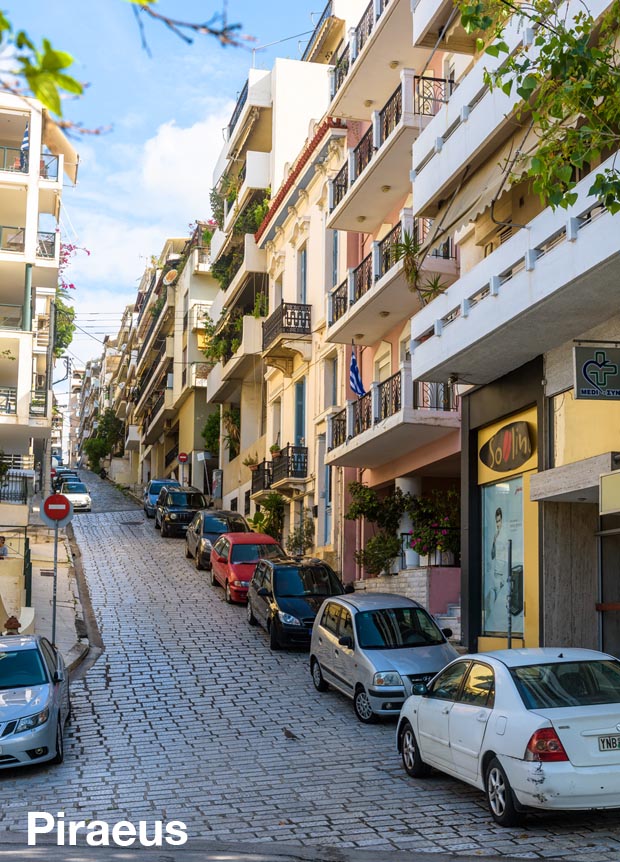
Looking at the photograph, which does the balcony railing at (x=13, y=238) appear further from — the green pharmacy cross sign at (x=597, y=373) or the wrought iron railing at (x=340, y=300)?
the green pharmacy cross sign at (x=597, y=373)

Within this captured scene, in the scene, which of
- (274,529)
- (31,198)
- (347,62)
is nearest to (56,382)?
(31,198)

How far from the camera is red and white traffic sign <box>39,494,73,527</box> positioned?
18406 millimetres

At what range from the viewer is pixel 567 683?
9727 millimetres

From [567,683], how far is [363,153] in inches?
689

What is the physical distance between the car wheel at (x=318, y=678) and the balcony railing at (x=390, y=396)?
6.24 m

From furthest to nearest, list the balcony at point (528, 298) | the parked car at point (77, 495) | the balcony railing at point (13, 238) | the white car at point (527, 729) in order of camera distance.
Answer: the parked car at point (77, 495) < the balcony railing at point (13, 238) < the balcony at point (528, 298) < the white car at point (527, 729)

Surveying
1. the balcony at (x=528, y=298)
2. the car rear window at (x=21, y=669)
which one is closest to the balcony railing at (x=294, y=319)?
the balcony at (x=528, y=298)

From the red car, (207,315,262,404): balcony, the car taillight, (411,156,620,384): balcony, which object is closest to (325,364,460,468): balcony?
(411,156,620,384): balcony

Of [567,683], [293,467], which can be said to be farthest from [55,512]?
[293,467]

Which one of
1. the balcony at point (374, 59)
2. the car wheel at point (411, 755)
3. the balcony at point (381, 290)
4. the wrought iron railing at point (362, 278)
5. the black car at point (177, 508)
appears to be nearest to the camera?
the car wheel at point (411, 755)

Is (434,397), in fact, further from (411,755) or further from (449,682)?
(449,682)

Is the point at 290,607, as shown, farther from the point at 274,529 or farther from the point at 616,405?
the point at 274,529

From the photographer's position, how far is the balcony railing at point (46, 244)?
38.8 metres

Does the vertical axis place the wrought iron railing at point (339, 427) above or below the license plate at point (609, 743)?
above
